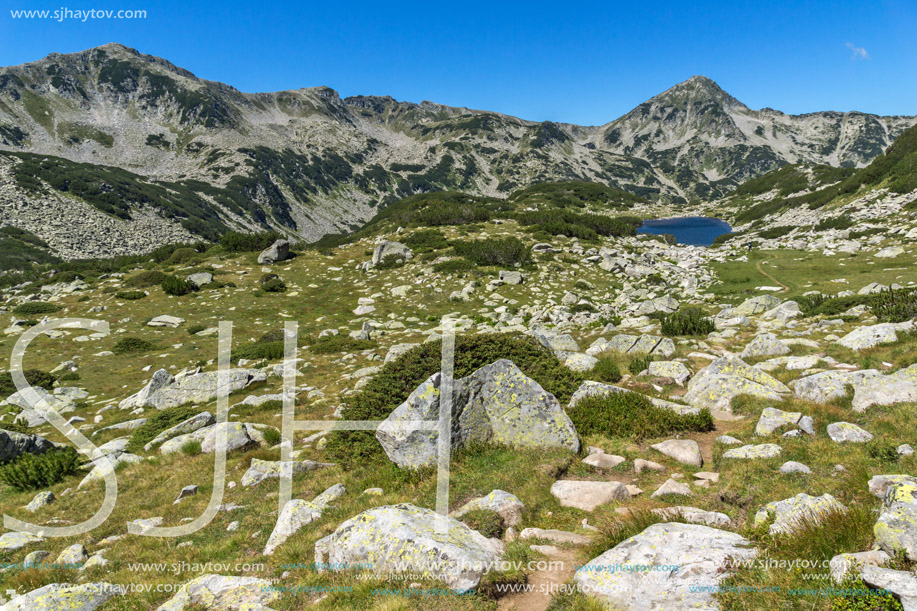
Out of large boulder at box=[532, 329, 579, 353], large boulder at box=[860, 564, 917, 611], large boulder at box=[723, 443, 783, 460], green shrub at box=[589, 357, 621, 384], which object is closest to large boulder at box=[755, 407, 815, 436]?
large boulder at box=[723, 443, 783, 460]

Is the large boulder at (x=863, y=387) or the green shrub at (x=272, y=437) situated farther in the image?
the green shrub at (x=272, y=437)

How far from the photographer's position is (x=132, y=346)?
64.1 feet

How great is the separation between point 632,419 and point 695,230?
79.7 m

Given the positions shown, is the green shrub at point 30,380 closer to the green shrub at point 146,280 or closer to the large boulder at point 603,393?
the green shrub at point 146,280

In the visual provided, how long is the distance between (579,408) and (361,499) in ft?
17.1

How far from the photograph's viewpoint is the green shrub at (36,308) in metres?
23.3

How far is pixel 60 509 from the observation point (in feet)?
27.6

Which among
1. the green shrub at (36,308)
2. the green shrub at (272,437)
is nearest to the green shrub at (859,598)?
the green shrub at (272,437)

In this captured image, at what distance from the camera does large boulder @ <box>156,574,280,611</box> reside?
4703 mm

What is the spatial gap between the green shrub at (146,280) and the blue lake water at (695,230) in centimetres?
6092

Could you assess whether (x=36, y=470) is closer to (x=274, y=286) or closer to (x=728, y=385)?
(x=728, y=385)

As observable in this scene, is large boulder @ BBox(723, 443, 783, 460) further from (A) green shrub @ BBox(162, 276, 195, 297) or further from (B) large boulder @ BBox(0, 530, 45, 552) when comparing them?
(A) green shrub @ BBox(162, 276, 195, 297)

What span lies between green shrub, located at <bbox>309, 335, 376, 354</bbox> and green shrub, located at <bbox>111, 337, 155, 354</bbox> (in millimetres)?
8329

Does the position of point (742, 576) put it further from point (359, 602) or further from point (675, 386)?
point (675, 386)
